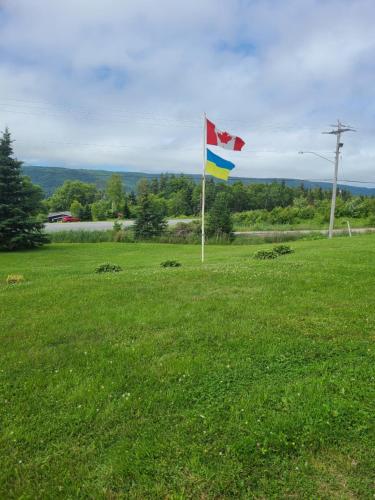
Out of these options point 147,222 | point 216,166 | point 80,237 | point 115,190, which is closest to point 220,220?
point 147,222

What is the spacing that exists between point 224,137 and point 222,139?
0.28 feet

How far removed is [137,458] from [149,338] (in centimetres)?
192

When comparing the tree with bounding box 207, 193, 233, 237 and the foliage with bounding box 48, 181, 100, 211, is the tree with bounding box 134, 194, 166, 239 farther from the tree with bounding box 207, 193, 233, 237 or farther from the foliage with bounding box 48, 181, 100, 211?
the foliage with bounding box 48, 181, 100, 211

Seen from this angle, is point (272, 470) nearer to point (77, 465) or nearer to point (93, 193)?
point (77, 465)

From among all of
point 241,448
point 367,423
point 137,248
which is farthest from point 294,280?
point 137,248

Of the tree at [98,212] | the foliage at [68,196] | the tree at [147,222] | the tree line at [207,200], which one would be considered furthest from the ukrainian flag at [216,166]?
the foliage at [68,196]

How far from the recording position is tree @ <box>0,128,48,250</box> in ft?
60.2

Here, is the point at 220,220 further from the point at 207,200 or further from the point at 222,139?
the point at 207,200

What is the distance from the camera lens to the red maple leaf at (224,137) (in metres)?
9.98

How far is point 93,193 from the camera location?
85.0 m

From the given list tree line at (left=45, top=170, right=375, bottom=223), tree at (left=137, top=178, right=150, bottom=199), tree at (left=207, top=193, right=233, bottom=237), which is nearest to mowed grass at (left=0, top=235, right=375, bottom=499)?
tree at (left=207, top=193, right=233, bottom=237)

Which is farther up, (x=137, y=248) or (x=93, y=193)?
(x=93, y=193)

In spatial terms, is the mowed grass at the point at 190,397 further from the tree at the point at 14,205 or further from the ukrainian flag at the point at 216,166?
Answer: the tree at the point at 14,205

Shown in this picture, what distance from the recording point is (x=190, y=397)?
3.08 metres
